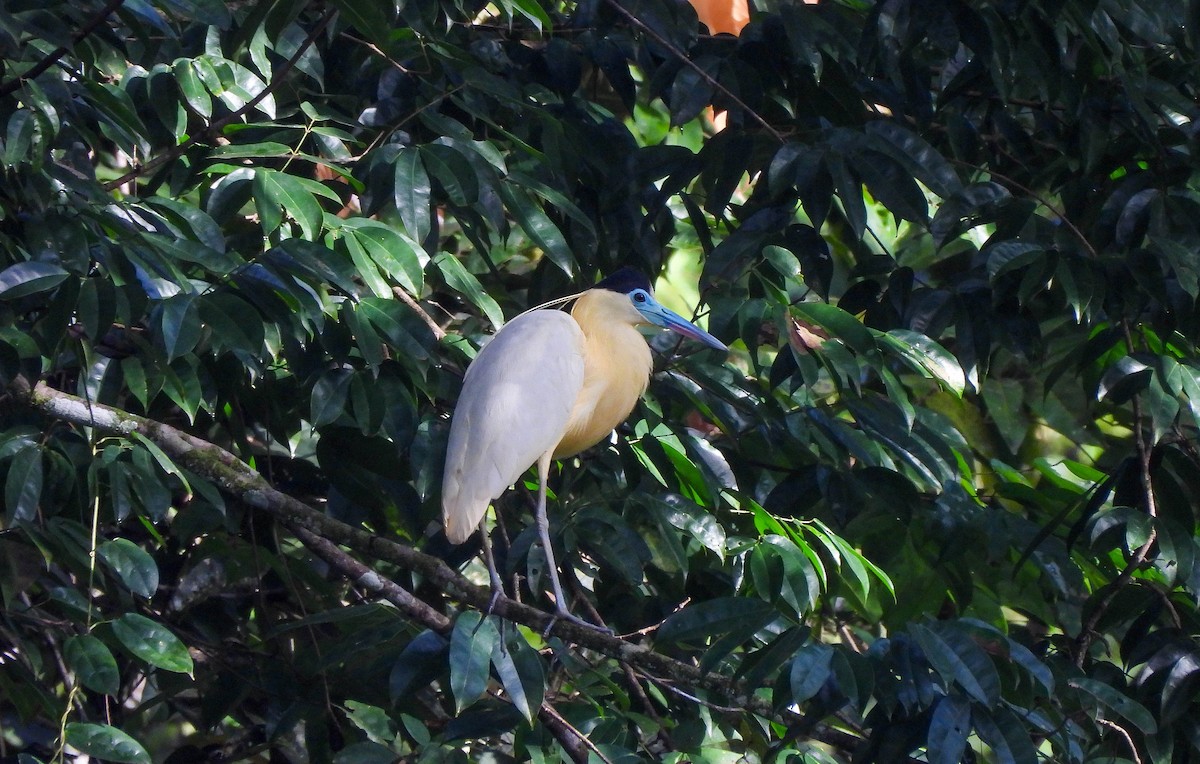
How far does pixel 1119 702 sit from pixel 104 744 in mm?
1604

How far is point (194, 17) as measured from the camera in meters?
2.16

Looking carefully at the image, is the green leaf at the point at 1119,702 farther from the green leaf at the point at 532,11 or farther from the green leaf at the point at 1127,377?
the green leaf at the point at 532,11

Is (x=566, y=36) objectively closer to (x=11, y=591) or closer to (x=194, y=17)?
(x=194, y=17)

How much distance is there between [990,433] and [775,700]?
107 inches

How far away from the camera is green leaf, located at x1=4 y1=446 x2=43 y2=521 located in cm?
195

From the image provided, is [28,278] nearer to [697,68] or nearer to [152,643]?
[152,643]

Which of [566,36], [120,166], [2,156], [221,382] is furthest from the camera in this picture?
[120,166]

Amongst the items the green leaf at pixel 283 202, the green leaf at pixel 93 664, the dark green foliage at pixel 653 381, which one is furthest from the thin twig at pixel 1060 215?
the green leaf at pixel 93 664

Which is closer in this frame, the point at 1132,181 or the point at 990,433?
the point at 1132,181

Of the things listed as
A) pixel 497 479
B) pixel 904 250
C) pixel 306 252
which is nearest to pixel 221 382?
pixel 306 252

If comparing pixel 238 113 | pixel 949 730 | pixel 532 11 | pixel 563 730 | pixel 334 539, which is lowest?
pixel 563 730

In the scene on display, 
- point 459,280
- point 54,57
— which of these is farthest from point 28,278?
point 459,280

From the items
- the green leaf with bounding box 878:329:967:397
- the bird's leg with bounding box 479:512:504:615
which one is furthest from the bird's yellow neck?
the green leaf with bounding box 878:329:967:397

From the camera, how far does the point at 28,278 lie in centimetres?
192
